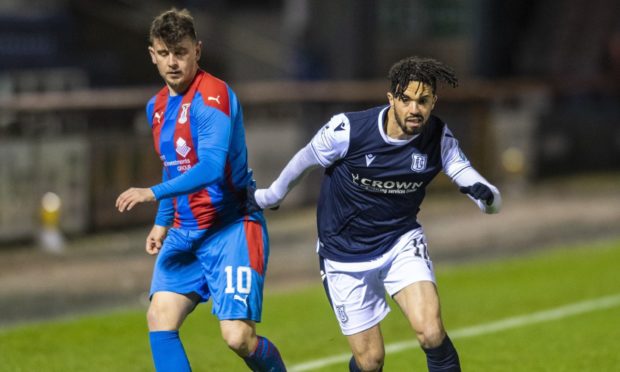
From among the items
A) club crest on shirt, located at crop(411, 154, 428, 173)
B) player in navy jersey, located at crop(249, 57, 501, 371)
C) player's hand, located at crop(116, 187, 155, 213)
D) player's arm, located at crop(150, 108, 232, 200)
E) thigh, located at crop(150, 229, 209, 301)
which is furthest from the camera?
thigh, located at crop(150, 229, 209, 301)

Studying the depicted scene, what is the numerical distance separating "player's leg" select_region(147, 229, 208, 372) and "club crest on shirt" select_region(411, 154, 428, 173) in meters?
1.42

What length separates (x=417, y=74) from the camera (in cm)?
685

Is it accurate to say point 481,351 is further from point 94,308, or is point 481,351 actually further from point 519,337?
point 94,308

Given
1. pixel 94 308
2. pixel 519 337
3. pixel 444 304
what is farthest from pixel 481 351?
pixel 94 308

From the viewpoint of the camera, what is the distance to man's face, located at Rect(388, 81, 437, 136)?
682 cm

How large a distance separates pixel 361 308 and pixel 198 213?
1.17 meters

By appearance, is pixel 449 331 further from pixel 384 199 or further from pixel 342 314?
pixel 384 199

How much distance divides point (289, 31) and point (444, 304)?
22718mm

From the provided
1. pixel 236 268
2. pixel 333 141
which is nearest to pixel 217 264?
pixel 236 268

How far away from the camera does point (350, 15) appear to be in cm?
2183

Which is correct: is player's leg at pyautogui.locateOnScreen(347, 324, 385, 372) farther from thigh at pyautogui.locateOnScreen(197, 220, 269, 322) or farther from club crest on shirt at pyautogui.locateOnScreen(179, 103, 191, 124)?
club crest on shirt at pyautogui.locateOnScreen(179, 103, 191, 124)

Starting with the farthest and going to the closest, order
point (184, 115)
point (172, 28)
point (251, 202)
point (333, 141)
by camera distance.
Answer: point (251, 202) → point (333, 141) → point (184, 115) → point (172, 28)

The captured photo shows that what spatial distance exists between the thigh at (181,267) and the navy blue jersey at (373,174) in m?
0.82

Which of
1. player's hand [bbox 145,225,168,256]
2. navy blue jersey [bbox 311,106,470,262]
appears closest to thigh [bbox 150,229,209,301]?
player's hand [bbox 145,225,168,256]
